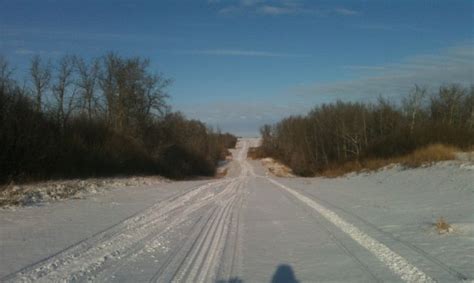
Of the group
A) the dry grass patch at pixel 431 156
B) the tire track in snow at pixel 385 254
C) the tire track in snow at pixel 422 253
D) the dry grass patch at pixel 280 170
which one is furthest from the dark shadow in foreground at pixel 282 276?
the dry grass patch at pixel 280 170

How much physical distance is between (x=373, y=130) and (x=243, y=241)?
59.1 m

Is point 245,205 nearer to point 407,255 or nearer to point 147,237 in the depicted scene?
point 147,237

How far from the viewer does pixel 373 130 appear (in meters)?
66.5

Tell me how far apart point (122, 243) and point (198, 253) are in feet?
6.00

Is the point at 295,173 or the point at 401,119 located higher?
the point at 401,119

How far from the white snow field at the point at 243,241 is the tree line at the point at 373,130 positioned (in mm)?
24821

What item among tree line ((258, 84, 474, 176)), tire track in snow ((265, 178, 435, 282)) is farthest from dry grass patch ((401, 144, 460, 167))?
tire track in snow ((265, 178, 435, 282))

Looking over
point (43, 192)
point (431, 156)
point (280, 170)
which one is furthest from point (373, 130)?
point (43, 192)

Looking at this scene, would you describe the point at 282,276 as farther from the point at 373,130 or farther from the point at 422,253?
the point at 373,130

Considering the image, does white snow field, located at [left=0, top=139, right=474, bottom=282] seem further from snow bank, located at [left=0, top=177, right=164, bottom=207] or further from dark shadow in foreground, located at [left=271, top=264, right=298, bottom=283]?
snow bank, located at [left=0, top=177, right=164, bottom=207]

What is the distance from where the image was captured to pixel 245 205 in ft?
57.9

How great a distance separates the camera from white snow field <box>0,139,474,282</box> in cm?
746

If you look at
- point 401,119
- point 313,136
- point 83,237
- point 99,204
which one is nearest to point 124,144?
point 99,204

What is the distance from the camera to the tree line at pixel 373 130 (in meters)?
41.6
